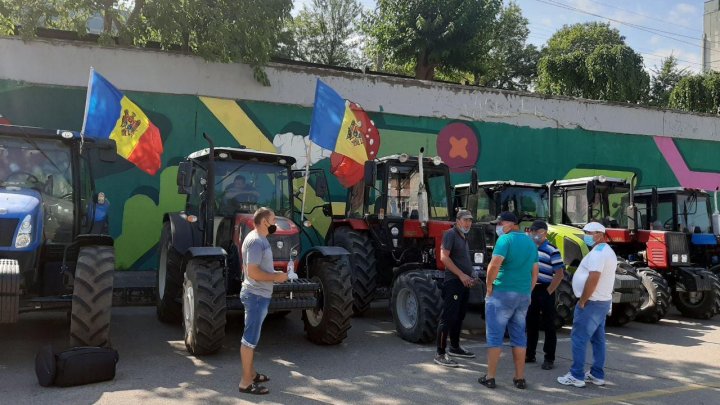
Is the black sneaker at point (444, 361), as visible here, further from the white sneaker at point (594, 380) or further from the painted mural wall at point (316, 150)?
the painted mural wall at point (316, 150)

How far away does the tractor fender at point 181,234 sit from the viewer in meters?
8.10

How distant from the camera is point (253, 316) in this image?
5.46 meters

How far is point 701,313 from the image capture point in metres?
10.8

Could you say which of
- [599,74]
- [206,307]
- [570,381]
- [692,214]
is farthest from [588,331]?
[599,74]

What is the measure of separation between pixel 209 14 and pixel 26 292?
7.27 meters

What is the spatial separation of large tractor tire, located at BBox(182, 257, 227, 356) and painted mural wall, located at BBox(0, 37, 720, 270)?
6.03 m

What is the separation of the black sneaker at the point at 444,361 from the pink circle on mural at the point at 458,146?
8946mm

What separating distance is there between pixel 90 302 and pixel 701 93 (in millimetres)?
27761

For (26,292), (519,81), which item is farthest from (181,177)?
(519,81)

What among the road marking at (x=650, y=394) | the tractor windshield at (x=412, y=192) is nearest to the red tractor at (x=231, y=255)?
the tractor windshield at (x=412, y=192)

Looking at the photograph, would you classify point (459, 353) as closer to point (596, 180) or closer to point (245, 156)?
point (245, 156)

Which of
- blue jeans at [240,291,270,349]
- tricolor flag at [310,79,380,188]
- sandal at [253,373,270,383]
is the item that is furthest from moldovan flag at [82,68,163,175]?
sandal at [253,373,270,383]

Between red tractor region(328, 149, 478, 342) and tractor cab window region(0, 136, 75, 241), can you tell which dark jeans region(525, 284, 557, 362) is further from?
tractor cab window region(0, 136, 75, 241)

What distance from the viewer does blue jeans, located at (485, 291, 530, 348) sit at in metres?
5.88
